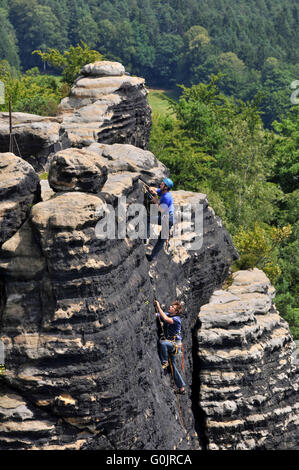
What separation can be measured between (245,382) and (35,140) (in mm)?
14664

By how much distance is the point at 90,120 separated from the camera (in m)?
32.5

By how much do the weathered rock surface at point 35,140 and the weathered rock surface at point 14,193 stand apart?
37.7 ft

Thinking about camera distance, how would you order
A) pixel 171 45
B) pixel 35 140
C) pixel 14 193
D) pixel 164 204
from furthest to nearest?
1. pixel 171 45
2. pixel 35 140
3. pixel 164 204
4. pixel 14 193

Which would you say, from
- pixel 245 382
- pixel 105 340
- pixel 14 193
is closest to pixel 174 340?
pixel 245 382

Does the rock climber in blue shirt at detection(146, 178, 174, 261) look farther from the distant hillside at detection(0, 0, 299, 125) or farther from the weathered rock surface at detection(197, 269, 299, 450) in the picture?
the distant hillside at detection(0, 0, 299, 125)

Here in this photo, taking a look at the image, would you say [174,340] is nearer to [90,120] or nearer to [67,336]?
[67,336]

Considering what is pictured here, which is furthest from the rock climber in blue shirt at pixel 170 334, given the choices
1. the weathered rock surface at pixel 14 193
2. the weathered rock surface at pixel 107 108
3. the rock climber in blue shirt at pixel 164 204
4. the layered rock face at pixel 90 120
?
the weathered rock surface at pixel 107 108

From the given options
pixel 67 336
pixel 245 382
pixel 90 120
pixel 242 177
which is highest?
pixel 67 336

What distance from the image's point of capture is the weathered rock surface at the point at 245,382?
24.0m

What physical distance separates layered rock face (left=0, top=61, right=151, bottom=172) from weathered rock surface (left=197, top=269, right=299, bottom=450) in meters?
9.62

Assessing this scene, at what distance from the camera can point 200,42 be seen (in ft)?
607
